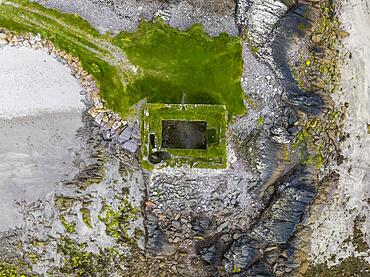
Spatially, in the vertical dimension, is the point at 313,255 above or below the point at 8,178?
below

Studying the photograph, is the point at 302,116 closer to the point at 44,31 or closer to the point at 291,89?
the point at 291,89

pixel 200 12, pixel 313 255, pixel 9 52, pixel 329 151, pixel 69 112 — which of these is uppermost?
pixel 200 12

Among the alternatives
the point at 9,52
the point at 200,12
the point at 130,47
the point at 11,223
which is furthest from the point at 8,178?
the point at 200,12

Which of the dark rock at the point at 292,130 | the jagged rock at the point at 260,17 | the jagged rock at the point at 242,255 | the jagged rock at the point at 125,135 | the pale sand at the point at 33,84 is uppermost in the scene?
the jagged rock at the point at 260,17

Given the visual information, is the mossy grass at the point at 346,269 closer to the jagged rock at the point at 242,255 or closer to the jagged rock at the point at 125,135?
the jagged rock at the point at 242,255

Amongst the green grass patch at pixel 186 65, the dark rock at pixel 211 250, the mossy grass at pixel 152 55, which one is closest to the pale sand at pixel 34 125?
the mossy grass at pixel 152 55

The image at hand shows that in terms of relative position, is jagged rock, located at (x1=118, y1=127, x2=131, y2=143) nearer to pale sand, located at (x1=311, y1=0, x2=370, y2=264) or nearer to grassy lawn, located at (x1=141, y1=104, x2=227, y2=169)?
grassy lawn, located at (x1=141, y1=104, x2=227, y2=169)
